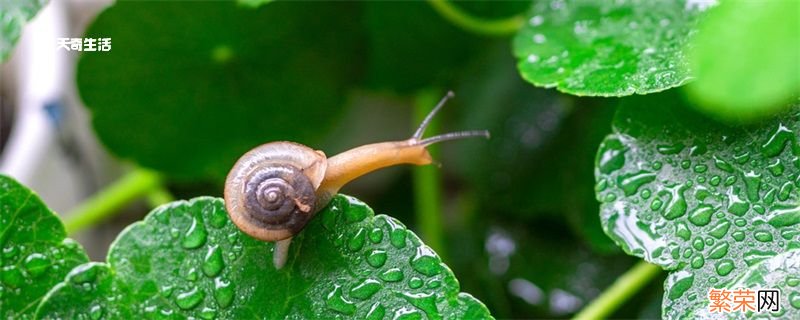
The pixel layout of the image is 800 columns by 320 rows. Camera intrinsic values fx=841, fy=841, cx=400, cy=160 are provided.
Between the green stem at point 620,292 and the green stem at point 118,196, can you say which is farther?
the green stem at point 118,196

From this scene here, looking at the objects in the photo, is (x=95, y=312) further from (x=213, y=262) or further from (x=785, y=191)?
(x=785, y=191)

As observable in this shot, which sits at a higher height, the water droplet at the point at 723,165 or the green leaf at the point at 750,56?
the green leaf at the point at 750,56

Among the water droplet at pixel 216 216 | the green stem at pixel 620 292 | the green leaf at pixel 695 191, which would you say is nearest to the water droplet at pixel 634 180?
the green leaf at pixel 695 191

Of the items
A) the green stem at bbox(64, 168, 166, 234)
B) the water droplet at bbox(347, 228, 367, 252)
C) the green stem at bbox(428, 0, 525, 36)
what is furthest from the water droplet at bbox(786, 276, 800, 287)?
the green stem at bbox(64, 168, 166, 234)

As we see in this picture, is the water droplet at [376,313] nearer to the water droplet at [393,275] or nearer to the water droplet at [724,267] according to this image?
the water droplet at [393,275]

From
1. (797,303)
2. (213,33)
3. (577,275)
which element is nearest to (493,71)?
(577,275)

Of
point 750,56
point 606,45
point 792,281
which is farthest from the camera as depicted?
point 606,45

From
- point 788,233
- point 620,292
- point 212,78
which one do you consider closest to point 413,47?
point 212,78
